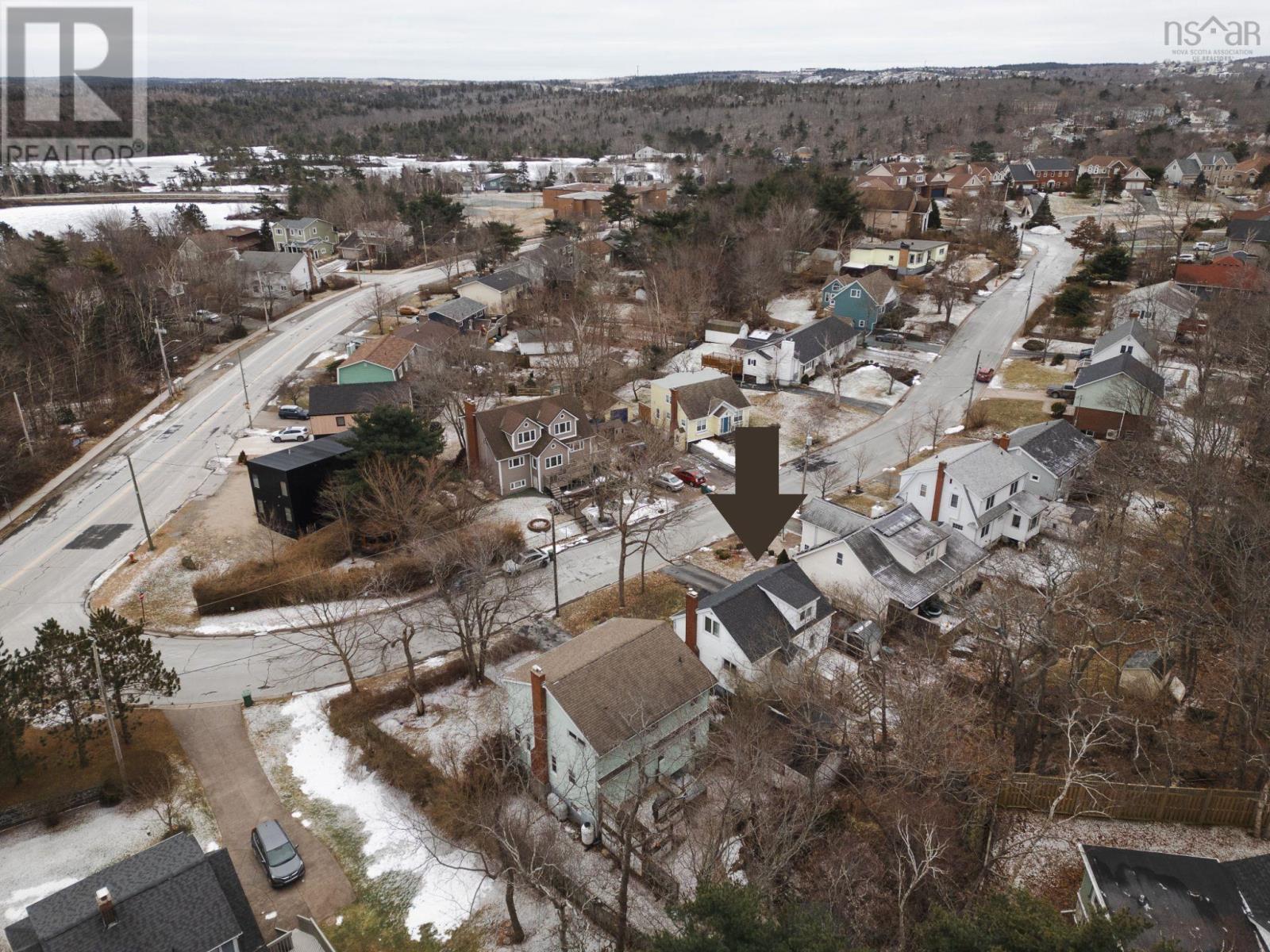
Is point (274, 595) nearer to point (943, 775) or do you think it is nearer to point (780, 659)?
point (780, 659)

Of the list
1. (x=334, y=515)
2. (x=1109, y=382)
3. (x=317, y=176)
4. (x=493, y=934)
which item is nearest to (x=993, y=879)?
(x=493, y=934)

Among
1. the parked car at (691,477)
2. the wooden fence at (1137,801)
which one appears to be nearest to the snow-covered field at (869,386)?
the parked car at (691,477)

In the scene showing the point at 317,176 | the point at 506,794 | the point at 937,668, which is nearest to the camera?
the point at 506,794

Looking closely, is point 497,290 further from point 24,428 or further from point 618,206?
point 24,428

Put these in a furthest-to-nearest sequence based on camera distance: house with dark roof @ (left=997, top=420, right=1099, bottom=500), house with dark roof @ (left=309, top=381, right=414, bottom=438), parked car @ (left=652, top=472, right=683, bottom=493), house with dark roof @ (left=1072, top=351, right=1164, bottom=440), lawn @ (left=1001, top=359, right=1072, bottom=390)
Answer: lawn @ (left=1001, top=359, right=1072, bottom=390) < house with dark roof @ (left=309, top=381, right=414, bottom=438) < house with dark roof @ (left=1072, top=351, right=1164, bottom=440) < parked car @ (left=652, top=472, right=683, bottom=493) < house with dark roof @ (left=997, top=420, right=1099, bottom=500)

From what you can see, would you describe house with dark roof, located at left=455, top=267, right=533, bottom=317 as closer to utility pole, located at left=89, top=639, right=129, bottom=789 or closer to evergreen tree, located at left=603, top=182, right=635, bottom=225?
evergreen tree, located at left=603, top=182, right=635, bottom=225

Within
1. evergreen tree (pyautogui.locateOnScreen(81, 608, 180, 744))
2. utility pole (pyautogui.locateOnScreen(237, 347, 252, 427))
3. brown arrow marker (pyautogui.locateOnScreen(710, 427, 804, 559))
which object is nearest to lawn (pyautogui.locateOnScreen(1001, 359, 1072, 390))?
brown arrow marker (pyautogui.locateOnScreen(710, 427, 804, 559))
